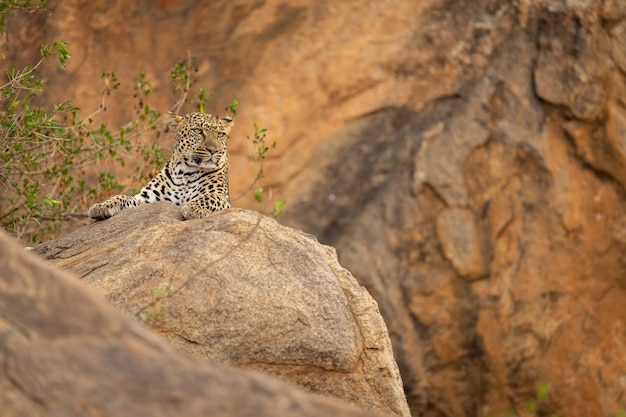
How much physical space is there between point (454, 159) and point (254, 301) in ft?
27.1

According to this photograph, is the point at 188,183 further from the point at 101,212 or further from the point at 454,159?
the point at 454,159

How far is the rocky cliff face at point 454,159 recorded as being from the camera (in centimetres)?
1524

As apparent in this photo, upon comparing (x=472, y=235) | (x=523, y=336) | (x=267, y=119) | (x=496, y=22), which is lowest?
(x=523, y=336)

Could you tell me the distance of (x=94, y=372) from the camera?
4.34 meters

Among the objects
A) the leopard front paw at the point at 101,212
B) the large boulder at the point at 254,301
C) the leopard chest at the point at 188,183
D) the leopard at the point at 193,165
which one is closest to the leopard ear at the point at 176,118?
the leopard at the point at 193,165

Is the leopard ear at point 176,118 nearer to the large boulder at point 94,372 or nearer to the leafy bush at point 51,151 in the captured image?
the leafy bush at point 51,151

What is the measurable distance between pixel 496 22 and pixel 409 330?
4.63 m

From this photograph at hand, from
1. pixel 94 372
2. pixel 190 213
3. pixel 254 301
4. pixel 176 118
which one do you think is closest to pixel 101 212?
pixel 190 213

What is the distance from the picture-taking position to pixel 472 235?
15.3m

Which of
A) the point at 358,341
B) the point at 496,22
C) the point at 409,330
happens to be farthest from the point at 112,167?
the point at 358,341

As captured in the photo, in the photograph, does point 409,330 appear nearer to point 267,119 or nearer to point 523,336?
point 523,336

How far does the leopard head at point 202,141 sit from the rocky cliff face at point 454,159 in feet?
13.7

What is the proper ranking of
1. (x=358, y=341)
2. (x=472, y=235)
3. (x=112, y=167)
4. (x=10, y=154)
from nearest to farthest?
(x=358, y=341) < (x=10, y=154) < (x=112, y=167) < (x=472, y=235)

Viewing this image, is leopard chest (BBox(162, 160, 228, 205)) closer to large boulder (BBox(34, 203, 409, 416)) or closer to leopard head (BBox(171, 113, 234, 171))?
leopard head (BBox(171, 113, 234, 171))
